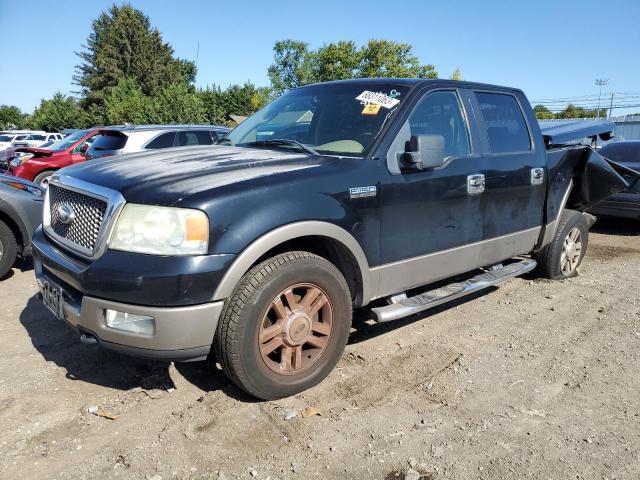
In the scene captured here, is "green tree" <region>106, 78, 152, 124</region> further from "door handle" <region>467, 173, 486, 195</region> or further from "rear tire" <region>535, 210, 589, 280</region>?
"door handle" <region>467, 173, 486, 195</region>

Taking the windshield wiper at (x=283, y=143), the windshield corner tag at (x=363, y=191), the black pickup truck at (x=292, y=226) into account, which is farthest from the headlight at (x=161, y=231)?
the windshield wiper at (x=283, y=143)

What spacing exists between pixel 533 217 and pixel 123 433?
3.83 metres

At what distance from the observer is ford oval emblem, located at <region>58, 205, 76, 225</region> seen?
3035mm

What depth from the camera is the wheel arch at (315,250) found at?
268cm

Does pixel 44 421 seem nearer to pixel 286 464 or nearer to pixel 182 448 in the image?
pixel 182 448

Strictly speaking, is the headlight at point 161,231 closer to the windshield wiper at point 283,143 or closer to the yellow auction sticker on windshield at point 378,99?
the windshield wiper at point 283,143

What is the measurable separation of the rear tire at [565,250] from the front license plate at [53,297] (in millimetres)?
4508

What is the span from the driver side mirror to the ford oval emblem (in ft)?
6.90

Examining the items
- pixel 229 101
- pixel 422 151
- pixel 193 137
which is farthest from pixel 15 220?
pixel 229 101

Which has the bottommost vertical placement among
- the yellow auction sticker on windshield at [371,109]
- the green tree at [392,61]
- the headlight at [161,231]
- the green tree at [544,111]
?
the headlight at [161,231]

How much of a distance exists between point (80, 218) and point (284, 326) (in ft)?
4.42

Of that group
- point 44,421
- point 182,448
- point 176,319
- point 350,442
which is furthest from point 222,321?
point 44,421

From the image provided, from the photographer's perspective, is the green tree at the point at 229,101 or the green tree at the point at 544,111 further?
the green tree at the point at 544,111

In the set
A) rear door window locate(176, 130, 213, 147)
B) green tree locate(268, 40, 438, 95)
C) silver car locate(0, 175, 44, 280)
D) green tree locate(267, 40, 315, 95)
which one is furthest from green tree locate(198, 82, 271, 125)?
silver car locate(0, 175, 44, 280)
